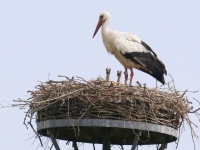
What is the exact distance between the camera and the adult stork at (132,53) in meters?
13.0

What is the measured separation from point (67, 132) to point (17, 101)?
1152 millimetres

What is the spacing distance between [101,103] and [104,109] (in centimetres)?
10

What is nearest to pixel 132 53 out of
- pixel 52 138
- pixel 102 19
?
pixel 102 19

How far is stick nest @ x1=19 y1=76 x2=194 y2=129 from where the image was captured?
10391 millimetres

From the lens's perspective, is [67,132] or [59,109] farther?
[67,132]

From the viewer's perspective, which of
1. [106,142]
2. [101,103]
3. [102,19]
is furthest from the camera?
[102,19]

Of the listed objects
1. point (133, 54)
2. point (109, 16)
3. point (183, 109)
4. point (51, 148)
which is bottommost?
point (51, 148)

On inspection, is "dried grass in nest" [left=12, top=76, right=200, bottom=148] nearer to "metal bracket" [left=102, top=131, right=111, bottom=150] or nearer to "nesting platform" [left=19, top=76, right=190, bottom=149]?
"nesting platform" [left=19, top=76, right=190, bottom=149]

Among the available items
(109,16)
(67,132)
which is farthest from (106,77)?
(109,16)

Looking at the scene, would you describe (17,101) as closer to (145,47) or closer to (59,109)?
(59,109)

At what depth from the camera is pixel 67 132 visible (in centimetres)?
1150

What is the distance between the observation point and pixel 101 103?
34.0ft

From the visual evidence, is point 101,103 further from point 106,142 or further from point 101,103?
point 106,142

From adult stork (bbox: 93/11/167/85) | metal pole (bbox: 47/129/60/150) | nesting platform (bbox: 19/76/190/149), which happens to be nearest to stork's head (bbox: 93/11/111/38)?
adult stork (bbox: 93/11/167/85)
